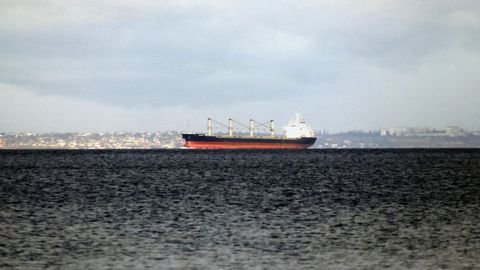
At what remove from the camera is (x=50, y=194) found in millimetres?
65688

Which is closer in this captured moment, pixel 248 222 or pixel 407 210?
pixel 248 222

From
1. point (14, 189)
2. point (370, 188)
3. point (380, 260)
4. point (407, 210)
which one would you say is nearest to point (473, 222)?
point (407, 210)

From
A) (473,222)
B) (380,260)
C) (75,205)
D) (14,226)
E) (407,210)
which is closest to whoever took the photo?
(380,260)

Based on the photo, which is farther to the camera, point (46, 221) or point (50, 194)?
point (50, 194)

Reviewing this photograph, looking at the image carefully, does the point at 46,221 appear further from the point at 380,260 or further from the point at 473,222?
the point at 473,222

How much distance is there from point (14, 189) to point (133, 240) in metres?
44.2

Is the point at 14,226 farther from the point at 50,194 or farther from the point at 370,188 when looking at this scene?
the point at 370,188

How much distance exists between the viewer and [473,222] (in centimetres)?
4222

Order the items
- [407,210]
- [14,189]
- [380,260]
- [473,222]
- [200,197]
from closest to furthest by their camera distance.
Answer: [380,260] → [473,222] → [407,210] → [200,197] → [14,189]

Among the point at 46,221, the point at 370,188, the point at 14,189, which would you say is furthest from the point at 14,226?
the point at 370,188

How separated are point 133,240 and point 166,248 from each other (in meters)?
3.19

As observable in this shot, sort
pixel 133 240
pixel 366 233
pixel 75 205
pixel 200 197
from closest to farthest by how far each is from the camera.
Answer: pixel 133 240 → pixel 366 233 → pixel 75 205 → pixel 200 197

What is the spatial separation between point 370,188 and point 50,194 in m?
31.6

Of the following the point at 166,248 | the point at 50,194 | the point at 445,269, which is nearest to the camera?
the point at 445,269
